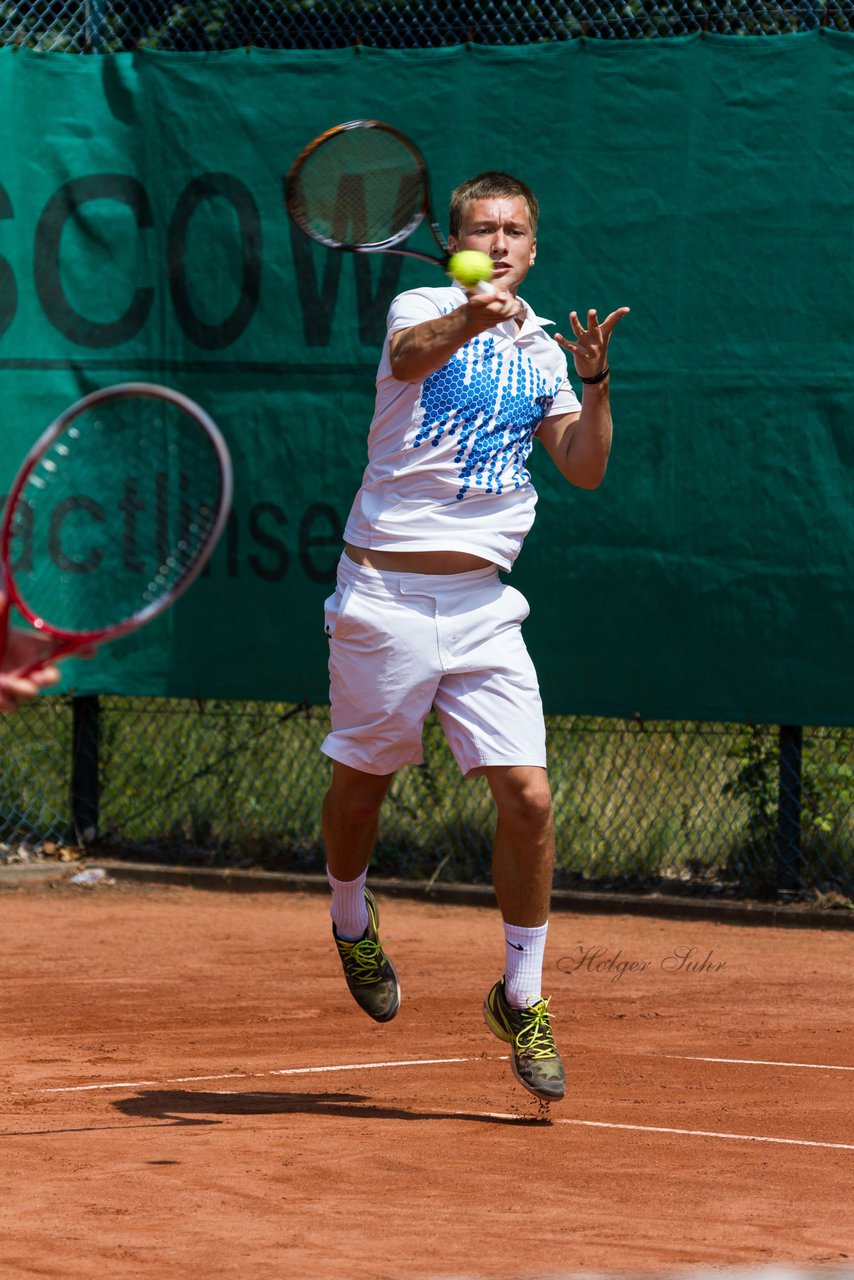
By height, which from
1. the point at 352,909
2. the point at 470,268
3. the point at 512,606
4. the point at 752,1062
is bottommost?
the point at 752,1062

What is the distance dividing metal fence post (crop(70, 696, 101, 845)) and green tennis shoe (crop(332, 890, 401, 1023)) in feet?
10.3

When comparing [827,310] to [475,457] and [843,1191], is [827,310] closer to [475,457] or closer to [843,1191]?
[475,457]

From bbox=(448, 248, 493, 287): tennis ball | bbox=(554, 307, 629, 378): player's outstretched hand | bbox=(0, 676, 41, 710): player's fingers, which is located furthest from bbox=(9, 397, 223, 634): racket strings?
bbox=(0, 676, 41, 710): player's fingers

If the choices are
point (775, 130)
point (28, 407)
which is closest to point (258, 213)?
point (28, 407)

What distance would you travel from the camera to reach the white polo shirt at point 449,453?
412cm

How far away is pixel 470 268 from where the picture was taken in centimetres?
371

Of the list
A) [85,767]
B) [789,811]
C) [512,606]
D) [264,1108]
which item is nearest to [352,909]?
[264,1108]

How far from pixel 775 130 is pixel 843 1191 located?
394cm

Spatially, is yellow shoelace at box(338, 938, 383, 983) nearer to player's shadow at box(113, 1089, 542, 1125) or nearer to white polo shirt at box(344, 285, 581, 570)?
player's shadow at box(113, 1089, 542, 1125)

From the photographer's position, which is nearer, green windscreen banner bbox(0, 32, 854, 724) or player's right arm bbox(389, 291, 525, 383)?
player's right arm bbox(389, 291, 525, 383)

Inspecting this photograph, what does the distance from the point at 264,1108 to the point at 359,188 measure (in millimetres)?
2110

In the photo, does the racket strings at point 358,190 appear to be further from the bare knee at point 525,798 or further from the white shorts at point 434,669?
the bare knee at point 525,798

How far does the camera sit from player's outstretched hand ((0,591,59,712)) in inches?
110
